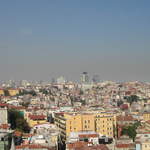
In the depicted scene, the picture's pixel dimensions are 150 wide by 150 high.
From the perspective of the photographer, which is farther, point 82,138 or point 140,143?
point 82,138

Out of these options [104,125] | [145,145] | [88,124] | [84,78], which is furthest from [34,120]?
[84,78]

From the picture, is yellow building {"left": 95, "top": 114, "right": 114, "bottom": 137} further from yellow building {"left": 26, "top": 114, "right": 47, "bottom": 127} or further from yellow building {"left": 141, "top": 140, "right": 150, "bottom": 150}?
yellow building {"left": 141, "top": 140, "right": 150, "bottom": 150}

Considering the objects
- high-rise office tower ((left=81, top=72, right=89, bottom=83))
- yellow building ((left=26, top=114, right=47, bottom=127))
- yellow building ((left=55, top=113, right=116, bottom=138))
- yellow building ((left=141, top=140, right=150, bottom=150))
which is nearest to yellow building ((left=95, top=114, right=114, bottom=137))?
yellow building ((left=55, top=113, right=116, bottom=138))

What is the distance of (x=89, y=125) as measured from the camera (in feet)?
101

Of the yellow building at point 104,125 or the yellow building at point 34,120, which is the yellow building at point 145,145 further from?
the yellow building at point 34,120

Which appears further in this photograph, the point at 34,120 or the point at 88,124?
the point at 34,120

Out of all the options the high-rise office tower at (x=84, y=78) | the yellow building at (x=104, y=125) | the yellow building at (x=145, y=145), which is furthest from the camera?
the high-rise office tower at (x=84, y=78)

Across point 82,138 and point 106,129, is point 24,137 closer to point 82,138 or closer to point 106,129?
point 82,138

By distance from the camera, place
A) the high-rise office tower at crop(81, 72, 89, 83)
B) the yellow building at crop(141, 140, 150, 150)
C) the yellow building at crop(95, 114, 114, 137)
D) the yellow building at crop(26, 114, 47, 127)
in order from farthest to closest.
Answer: the high-rise office tower at crop(81, 72, 89, 83), the yellow building at crop(26, 114, 47, 127), the yellow building at crop(95, 114, 114, 137), the yellow building at crop(141, 140, 150, 150)

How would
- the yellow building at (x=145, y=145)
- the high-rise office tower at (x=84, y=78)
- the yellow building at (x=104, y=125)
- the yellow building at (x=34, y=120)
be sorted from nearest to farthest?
the yellow building at (x=145, y=145), the yellow building at (x=104, y=125), the yellow building at (x=34, y=120), the high-rise office tower at (x=84, y=78)

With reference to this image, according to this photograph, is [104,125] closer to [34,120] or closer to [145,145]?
[34,120]

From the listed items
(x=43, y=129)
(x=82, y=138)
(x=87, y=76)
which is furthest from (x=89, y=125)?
(x=87, y=76)

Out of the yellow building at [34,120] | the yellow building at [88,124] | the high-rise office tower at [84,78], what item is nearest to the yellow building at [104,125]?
the yellow building at [88,124]

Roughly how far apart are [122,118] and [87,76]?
9413 cm
